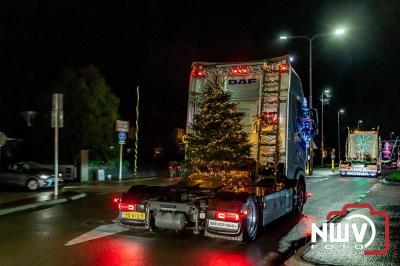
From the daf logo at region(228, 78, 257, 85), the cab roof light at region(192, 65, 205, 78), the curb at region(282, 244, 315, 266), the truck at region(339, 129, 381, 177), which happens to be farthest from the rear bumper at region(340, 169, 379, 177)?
the curb at region(282, 244, 315, 266)

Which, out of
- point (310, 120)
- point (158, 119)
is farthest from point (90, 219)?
point (158, 119)

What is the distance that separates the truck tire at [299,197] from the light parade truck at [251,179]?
26mm

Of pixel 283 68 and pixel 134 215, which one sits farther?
pixel 283 68

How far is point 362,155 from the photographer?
37.3 metres

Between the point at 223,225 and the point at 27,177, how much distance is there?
620 inches

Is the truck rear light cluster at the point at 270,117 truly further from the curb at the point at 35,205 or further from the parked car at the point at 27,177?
the parked car at the point at 27,177

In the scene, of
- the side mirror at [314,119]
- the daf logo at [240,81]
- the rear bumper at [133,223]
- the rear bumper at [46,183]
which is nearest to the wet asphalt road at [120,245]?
the rear bumper at [133,223]

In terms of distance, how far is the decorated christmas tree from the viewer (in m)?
12.7

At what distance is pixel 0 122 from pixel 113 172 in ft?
30.1

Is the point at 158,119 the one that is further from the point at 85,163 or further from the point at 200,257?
the point at 200,257

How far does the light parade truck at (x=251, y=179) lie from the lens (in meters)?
9.00

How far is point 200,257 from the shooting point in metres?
8.34

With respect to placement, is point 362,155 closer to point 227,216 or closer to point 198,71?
point 198,71

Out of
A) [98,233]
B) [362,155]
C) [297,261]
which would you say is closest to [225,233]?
[297,261]
